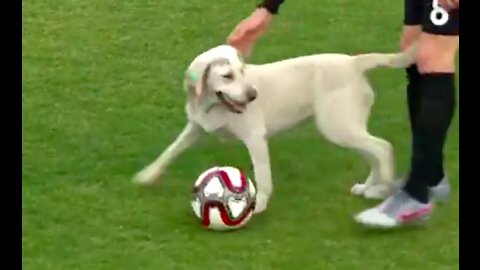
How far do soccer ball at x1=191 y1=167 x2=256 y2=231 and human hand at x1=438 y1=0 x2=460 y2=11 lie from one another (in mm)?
916

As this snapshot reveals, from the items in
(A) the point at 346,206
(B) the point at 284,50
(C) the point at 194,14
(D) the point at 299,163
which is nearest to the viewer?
(A) the point at 346,206

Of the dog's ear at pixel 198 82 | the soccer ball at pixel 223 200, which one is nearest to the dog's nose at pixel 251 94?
the dog's ear at pixel 198 82

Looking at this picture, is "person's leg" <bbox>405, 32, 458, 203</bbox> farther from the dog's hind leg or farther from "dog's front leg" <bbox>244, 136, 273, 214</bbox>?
"dog's front leg" <bbox>244, 136, 273, 214</bbox>

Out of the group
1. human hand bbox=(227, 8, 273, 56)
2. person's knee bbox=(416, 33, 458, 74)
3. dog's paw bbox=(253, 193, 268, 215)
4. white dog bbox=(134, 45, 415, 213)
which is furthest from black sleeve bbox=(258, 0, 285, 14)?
dog's paw bbox=(253, 193, 268, 215)

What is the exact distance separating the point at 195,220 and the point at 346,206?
58cm

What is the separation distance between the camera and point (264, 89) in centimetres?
436

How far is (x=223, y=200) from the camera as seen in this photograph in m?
4.15

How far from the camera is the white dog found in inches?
170

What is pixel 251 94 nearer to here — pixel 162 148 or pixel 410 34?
pixel 410 34

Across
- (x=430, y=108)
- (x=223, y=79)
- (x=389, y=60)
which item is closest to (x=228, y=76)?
(x=223, y=79)

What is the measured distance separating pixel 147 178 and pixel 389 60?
1026mm

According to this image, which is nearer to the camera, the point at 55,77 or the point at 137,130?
the point at 137,130
